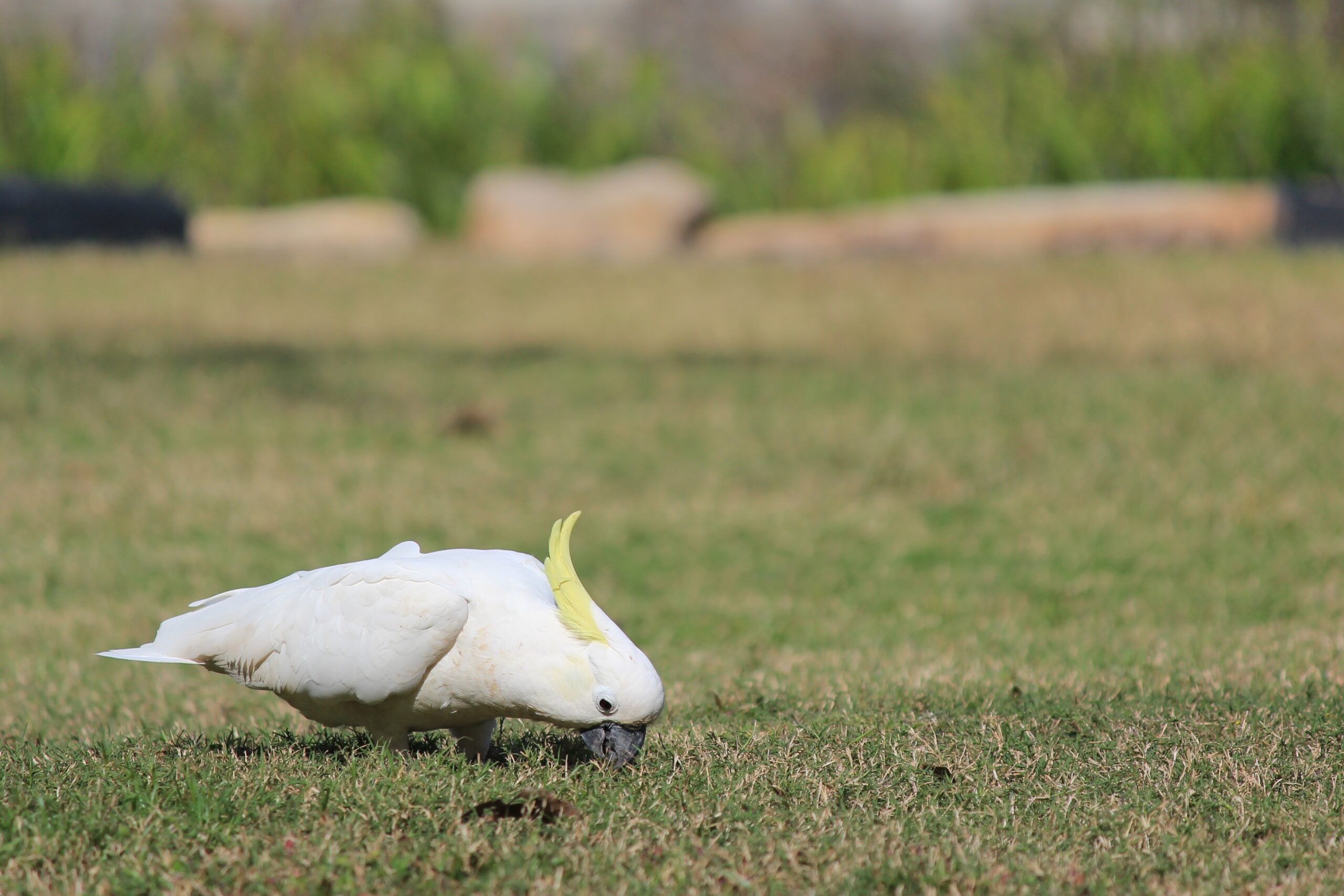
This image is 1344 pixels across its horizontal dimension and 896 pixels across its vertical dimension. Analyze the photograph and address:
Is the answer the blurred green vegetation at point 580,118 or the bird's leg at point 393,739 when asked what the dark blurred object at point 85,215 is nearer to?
the blurred green vegetation at point 580,118

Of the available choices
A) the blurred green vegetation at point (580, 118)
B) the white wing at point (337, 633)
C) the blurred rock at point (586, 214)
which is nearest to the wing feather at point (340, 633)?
the white wing at point (337, 633)

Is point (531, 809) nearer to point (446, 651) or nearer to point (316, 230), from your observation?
point (446, 651)

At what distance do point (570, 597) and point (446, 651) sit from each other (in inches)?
11.2

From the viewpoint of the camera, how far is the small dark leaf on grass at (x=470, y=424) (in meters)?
7.66

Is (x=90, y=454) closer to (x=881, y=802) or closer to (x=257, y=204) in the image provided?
(x=881, y=802)

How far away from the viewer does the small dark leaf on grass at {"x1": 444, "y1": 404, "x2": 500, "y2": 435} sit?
25.1ft

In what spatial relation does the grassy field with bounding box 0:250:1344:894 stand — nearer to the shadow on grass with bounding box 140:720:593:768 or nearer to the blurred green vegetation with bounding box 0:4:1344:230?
the shadow on grass with bounding box 140:720:593:768

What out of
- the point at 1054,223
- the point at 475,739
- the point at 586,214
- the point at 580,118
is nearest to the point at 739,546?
the point at 475,739

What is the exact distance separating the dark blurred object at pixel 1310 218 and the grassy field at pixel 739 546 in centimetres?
125

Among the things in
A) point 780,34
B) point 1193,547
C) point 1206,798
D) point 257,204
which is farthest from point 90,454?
point 780,34

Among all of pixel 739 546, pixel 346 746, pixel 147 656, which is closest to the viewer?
pixel 147 656

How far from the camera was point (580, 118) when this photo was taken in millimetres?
15109

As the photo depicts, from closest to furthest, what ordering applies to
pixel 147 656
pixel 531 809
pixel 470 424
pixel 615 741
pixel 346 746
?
pixel 531 809 → pixel 615 741 → pixel 147 656 → pixel 346 746 → pixel 470 424

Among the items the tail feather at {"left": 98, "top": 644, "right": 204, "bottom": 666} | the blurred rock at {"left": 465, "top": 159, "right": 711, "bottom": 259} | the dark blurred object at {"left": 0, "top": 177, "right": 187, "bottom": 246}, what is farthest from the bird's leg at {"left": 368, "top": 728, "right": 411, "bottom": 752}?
the blurred rock at {"left": 465, "top": 159, "right": 711, "bottom": 259}
